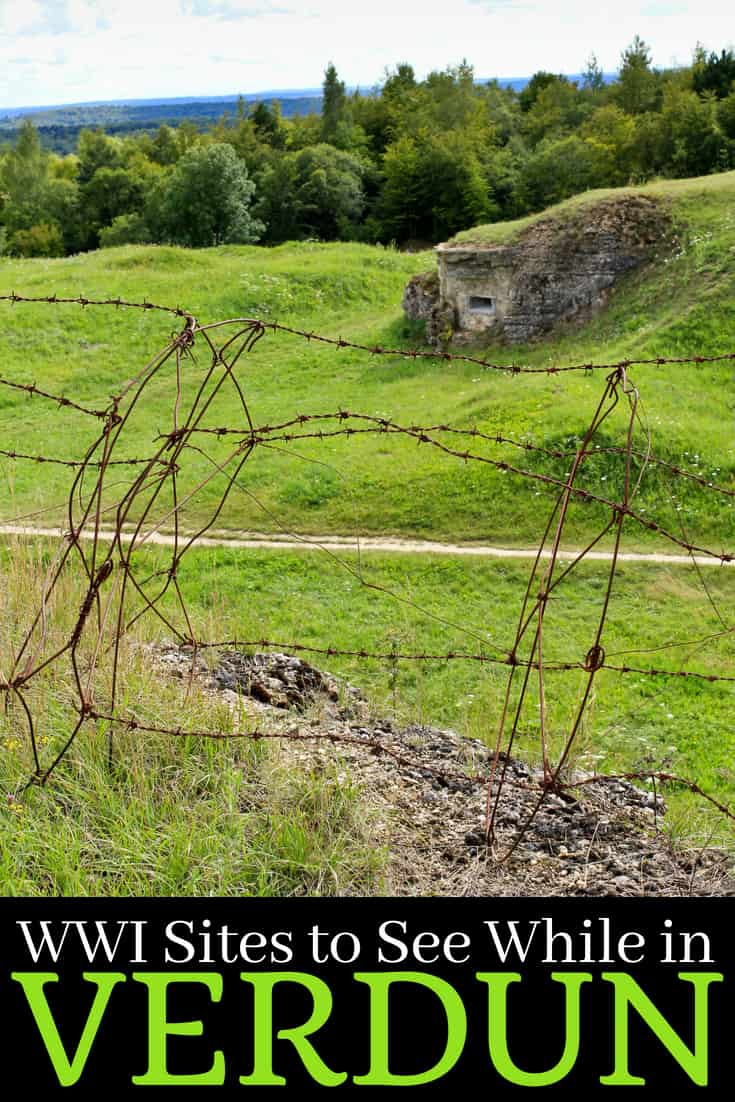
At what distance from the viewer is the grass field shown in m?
4.19

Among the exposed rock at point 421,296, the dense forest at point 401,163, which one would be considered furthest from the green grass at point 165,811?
the dense forest at point 401,163

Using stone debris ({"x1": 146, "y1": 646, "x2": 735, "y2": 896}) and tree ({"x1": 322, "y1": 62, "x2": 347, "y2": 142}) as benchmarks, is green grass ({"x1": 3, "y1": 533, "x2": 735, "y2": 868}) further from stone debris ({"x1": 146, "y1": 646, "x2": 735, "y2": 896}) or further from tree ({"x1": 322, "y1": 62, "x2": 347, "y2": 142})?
tree ({"x1": 322, "y1": 62, "x2": 347, "y2": 142})

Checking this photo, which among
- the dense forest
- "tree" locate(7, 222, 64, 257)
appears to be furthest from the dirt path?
"tree" locate(7, 222, 64, 257)

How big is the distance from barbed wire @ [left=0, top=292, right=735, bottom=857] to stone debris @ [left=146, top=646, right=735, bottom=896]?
92 mm

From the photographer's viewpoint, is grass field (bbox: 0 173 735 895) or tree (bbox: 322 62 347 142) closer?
grass field (bbox: 0 173 735 895)

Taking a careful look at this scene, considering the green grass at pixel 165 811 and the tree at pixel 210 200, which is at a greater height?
the tree at pixel 210 200

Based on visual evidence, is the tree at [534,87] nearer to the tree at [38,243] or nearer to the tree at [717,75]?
the tree at [717,75]

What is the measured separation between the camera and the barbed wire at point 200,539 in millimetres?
4070

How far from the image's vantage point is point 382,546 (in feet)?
44.9

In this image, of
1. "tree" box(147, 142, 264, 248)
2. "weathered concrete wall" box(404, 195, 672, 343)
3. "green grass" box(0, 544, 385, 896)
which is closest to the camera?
"green grass" box(0, 544, 385, 896)

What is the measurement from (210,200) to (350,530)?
41.9 meters

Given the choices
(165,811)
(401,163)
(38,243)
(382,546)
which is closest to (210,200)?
(401,163)

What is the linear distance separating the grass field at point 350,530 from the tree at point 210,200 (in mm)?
23378

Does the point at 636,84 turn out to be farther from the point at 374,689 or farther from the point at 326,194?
the point at 374,689
